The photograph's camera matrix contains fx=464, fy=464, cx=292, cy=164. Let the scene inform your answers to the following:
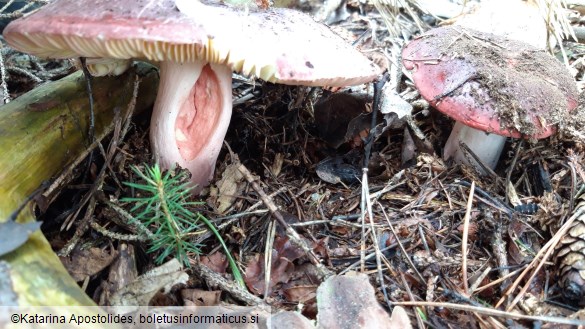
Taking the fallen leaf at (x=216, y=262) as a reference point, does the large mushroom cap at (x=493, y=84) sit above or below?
above

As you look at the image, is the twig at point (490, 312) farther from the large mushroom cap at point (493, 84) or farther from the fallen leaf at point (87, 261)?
the fallen leaf at point (87, 261)

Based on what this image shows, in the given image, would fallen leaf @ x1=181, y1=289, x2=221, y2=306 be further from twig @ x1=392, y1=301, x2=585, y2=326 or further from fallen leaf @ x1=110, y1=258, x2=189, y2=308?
twig @ x1=392, y1=301, x2=585, y2=326

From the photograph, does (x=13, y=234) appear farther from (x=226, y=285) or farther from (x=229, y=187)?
(x=229, y=187)

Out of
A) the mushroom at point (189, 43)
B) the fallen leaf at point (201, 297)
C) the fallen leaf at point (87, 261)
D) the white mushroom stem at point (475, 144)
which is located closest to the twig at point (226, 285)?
the fallen leaf at point (201, 297)

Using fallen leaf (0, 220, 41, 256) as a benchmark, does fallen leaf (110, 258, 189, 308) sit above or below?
below

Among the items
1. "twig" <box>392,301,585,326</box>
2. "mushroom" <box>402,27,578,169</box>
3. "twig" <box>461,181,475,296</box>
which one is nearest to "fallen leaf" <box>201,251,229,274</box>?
"twig" <box>392,301,585,326</box>

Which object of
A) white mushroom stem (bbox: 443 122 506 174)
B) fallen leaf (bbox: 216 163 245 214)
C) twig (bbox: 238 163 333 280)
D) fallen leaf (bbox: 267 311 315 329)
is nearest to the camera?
fallen leaf (bbox: 267 311 315 329)

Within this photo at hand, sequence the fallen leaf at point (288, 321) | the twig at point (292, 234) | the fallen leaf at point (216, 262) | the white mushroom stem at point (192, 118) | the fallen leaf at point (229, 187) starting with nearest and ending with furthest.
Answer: the fallen leaf at point (288, 321) < the twig at point (292, 234) < the fallen leaf at point (216, 262) < the white mushroom stem at point (192, 118) < the fallen leaf at point (229, 187)

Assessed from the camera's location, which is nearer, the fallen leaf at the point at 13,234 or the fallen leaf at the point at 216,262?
the fallen leaf at the point at 13,234
